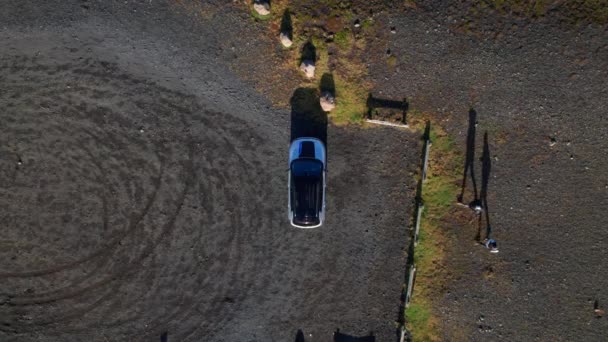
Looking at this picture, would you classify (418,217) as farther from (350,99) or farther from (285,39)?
(285,39)

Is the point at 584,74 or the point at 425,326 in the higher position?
the point at 584,74

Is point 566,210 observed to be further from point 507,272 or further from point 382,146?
point 382,146

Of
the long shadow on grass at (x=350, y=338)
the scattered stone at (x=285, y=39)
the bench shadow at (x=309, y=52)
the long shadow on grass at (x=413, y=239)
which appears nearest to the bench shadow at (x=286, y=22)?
the scattered stone at (x=285, y=39)

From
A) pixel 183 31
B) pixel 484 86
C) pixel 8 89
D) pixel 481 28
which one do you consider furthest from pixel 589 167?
pixel 8 89

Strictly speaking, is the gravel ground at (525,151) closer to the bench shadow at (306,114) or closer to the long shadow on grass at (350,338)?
the bench shadow at (306,114)

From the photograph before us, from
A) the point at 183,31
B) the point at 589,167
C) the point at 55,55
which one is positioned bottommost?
the point at 589,167
